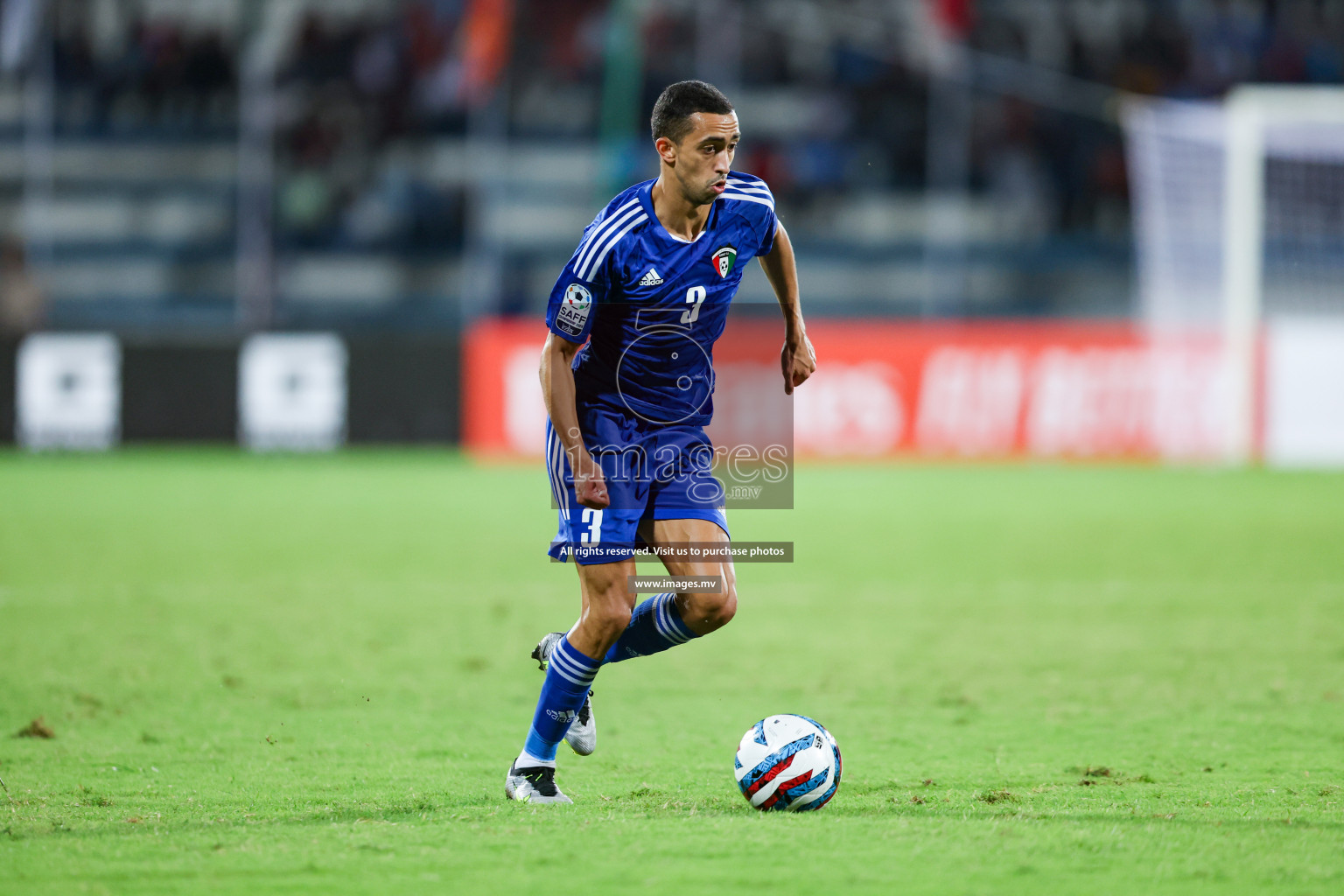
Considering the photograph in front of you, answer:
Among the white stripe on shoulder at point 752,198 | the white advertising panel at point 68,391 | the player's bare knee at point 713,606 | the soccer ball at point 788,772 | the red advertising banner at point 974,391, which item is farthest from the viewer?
the white advertising panel at point 68,391

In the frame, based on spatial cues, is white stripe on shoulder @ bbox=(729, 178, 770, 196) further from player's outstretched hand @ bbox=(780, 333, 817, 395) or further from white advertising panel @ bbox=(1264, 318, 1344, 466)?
white advertising panel @ bbox=(1264, 318, 1344, 466)

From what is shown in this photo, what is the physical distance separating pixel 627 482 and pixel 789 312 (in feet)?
2.65

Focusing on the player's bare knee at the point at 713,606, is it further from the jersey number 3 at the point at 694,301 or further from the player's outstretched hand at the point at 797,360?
the jersey number 3 at the point at 694,301

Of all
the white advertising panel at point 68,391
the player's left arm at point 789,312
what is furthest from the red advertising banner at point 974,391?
the player's left arm at point 789,312

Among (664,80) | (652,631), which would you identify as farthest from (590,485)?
(664,80)

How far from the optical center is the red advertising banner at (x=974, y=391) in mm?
17344

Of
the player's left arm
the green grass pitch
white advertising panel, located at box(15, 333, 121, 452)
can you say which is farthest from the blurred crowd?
the player's left arm

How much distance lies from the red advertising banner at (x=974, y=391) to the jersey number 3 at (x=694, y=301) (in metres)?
12.2

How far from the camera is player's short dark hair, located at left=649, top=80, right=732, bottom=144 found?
15.2 feet

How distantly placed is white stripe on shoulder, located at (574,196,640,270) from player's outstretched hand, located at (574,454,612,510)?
57 centimetres

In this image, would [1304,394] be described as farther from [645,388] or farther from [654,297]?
[654,297]

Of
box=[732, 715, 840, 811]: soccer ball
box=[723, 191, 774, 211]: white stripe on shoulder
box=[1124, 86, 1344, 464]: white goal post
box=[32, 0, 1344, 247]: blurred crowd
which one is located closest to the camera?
box=[732, 715, 840, 811]: soccer ball

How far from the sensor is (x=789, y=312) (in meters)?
5.09

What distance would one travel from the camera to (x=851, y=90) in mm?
22234
